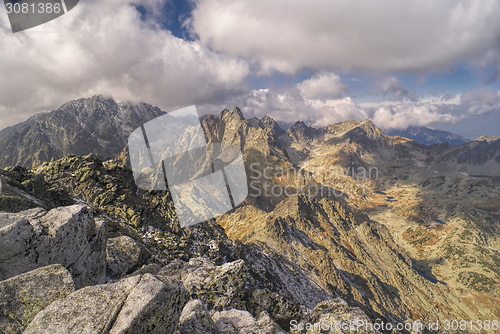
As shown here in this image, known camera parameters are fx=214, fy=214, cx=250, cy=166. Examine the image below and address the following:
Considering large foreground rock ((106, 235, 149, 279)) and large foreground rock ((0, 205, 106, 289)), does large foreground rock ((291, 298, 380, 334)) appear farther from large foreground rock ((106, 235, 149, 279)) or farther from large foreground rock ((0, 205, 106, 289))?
large foreground rock ((0, 205, 106, 289))

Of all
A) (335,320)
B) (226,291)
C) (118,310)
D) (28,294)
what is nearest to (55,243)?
(28,294)

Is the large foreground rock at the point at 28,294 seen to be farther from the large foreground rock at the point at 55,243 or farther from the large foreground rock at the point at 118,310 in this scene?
the large foreground rock at the point at 55,243

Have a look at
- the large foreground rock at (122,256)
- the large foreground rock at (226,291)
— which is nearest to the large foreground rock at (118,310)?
the large foreground rock at (226,291)

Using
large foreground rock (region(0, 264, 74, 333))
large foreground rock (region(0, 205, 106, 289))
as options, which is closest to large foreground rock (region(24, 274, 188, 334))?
large foreground rock (region(0, 264, 74, 333))

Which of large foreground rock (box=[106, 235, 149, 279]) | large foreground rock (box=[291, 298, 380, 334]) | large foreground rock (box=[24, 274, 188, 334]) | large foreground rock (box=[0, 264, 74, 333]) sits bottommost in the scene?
large foreground rock (box=[291, 298, 380, 334])

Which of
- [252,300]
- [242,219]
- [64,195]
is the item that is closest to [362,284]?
[242,219]

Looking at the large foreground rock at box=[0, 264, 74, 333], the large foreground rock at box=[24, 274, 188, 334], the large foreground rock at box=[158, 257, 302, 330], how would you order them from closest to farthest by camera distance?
the large foreground rock at box=[24, 274, 188, 334] → the large foreground rock at box=[0, 264, 74, 333] → the large foreground rock at box=[158, 257, 302, 330]
